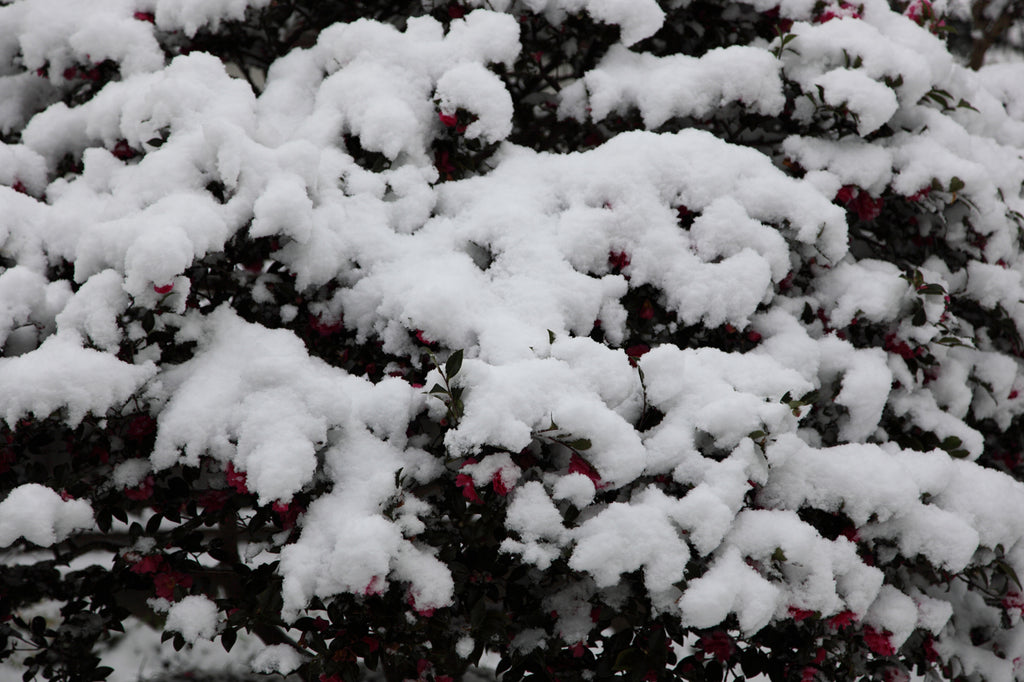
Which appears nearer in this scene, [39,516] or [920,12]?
[39,516]

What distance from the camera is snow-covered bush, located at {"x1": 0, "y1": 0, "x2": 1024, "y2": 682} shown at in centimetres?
176

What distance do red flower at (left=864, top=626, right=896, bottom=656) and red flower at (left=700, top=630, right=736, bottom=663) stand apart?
372 mm

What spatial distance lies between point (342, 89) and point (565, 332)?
1.10 metres

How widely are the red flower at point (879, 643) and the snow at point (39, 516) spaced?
6.49 feet

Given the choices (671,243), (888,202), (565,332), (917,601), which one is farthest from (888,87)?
(917,601)

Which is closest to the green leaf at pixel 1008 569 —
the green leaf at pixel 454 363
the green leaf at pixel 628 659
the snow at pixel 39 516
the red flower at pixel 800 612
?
the red flower at pixel 800 612

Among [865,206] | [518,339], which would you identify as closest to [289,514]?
[518,339]

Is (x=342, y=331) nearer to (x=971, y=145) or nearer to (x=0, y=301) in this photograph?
(x=0, y=301)

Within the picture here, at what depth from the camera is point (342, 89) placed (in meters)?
2.41

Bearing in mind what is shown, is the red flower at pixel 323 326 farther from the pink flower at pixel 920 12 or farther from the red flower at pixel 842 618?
the pink flower at pixel 920 12

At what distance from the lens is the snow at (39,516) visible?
5.65ft

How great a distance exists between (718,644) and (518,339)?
90 cm

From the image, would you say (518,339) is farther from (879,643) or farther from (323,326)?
(879,643)

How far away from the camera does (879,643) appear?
6.26 ft
